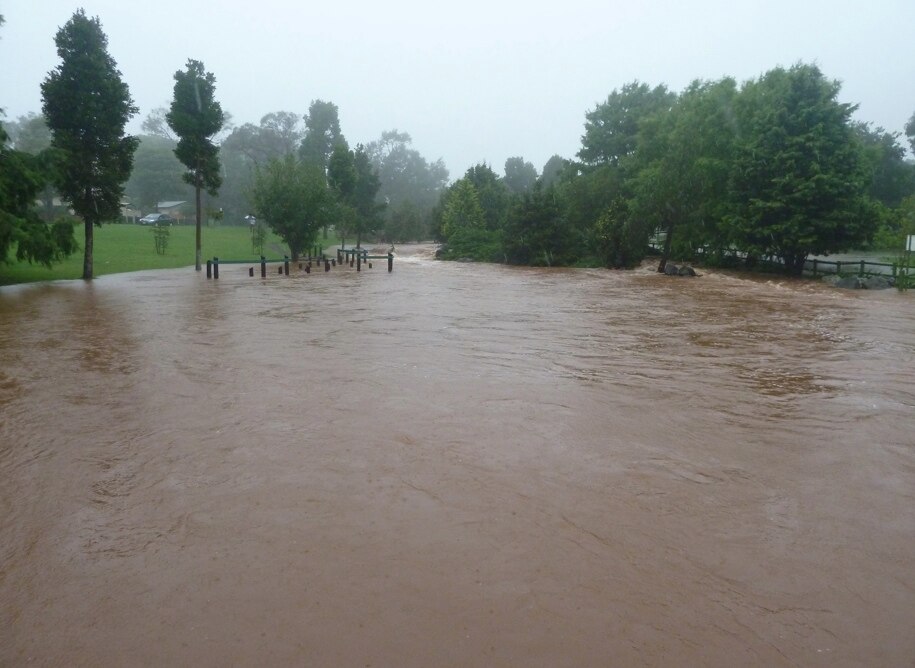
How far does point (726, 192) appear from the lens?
35.1 meters

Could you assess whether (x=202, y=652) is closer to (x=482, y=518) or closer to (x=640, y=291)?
(x=482, y=518)

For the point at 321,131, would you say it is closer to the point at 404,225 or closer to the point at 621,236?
the point at 404,225

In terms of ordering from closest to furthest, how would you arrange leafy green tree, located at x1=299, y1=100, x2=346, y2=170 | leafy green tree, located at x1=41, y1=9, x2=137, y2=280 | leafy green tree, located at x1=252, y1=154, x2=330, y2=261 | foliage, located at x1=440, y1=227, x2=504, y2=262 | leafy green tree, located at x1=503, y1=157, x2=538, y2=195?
leafy green tree, located at x1=41, y1=9, x2=137, y2=280 < leafy green tree, located at x1=252, y1=154, x2=330, y2=261 < foliage, located at x1=440, y1=227, x2=504, y2=262 < leafy green tree, located at x1=299, y1=100, x2=346, y2=170 < leafy green tree, located at x1=503, y1=157, x2=538, y2=195

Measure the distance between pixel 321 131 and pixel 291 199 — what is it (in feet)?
135

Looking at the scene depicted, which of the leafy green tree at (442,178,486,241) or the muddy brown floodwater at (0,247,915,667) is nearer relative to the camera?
the muddy brown floodwater at (0,247,915,667)

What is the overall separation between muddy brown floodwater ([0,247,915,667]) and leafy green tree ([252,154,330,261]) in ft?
90.3

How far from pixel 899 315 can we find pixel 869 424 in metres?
13.2

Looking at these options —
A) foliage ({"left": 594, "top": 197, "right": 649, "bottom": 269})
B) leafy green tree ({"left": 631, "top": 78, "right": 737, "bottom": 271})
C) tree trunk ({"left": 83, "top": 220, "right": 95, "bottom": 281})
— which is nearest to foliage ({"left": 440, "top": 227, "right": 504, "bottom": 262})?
foliage ({"left": 594, "top": 197, "right": 649, "bottom": 269})

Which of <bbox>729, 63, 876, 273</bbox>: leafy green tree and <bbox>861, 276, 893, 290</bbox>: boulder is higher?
<bbox>729, 63, 876, 273</bbox>: leafy green tree

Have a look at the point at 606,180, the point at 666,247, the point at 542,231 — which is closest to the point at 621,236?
the point at 666,247

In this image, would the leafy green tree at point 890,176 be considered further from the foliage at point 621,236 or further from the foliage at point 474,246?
the foliage at point 474,246

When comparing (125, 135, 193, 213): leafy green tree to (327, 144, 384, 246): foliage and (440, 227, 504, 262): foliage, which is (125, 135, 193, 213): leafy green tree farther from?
(440, 227, 504, 262): foliage

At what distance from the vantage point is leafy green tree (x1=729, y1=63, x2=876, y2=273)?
91.9 ft

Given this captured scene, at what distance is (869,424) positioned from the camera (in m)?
7.46
